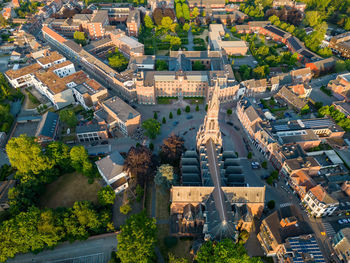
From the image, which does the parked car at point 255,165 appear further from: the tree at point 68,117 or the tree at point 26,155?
the tree at point 68,117

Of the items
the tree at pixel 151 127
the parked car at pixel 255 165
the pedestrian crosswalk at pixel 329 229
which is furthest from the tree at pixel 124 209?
the pedestrian crosswalk at pixel 329 229

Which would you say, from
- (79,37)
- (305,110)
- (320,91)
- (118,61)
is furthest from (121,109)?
(320,91)

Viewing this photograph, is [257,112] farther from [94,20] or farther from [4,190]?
[94,20]

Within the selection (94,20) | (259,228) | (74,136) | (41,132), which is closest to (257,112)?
(259,228)

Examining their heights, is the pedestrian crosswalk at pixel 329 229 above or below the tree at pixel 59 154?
below

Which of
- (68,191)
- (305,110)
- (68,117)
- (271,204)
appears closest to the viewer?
(271,204)

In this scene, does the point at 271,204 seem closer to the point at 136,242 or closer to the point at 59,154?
the point at 136,242

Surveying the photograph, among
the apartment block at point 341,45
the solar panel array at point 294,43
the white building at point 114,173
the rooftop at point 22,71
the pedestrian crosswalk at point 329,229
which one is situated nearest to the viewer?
the pedestrian crosswalk at point 329,229
